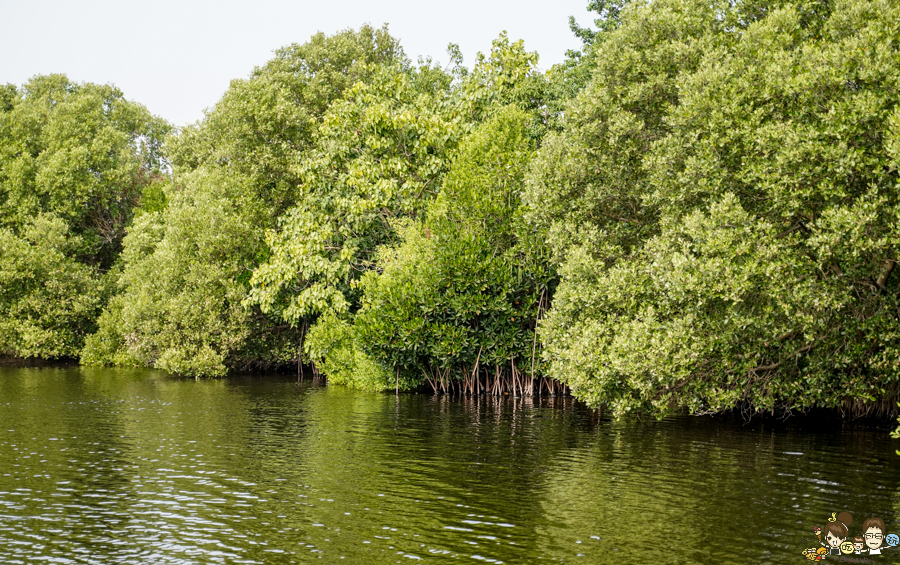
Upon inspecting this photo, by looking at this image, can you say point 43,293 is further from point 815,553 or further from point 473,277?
point 815,553

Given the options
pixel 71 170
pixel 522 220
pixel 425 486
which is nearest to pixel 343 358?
pixel 522 220

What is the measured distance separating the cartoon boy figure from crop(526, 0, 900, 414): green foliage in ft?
30.0

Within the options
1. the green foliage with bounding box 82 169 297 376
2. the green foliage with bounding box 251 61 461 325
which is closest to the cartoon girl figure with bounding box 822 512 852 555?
the green foliage with bounding box 251 61 461 325

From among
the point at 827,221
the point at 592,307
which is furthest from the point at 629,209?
the point at 827,221

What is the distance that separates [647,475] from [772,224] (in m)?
9.03

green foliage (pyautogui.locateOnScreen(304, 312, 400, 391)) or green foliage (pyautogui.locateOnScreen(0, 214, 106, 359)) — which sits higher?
green foliage (pyautogui.locateOnScreen(0, 214, 106, 359))

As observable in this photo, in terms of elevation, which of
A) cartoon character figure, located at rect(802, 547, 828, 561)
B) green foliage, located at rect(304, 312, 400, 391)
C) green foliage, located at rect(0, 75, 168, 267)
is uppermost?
green foliage, located at rect(0, 75, 168, 267)

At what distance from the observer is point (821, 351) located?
87.2 ft

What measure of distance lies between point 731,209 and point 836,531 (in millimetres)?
11688

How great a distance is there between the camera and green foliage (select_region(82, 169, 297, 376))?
51.8m

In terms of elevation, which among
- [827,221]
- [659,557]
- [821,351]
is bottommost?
[659,557]

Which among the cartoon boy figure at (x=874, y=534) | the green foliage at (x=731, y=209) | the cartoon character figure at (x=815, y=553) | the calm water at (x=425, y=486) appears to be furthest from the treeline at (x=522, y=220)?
the cartoon character figure at (x=815, y=553)

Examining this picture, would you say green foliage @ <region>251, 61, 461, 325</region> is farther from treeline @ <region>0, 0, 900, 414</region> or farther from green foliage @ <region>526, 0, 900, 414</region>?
green foliage @ <region>526, 0, 900, 414</region>

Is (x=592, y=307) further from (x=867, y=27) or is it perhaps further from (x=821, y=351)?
(x=867, y=27)
